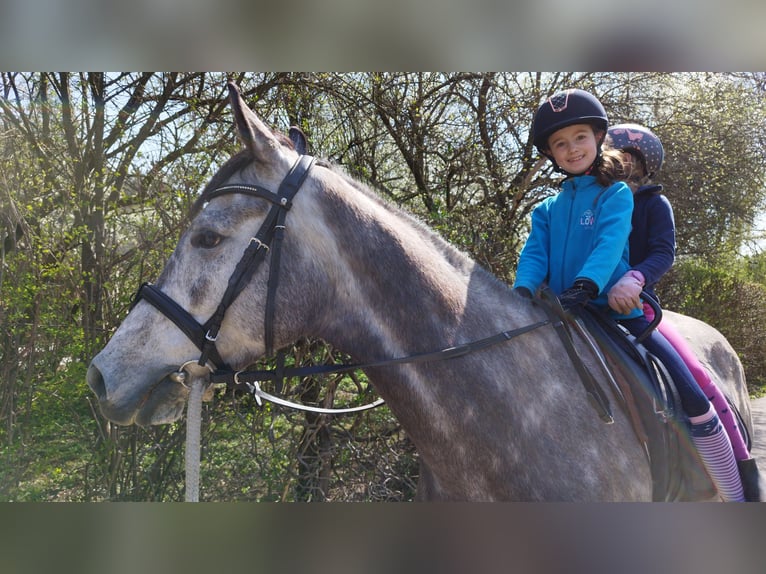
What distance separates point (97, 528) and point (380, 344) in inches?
54.7

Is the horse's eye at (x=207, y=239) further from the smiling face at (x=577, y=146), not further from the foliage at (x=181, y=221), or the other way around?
the foliage at (x=181, y=221)

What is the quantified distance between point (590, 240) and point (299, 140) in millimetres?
1345

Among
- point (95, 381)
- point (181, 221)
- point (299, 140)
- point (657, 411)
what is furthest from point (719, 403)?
point (181, 221)

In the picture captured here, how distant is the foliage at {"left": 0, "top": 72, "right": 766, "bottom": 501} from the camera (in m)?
4.24

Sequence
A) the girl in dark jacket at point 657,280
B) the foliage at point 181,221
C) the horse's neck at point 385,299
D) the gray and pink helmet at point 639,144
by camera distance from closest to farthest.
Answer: the horse's neck at point 385,299 → the girl in dark jacket at point 657,280 → the gray and pink helmet at point 639,144 → the foliage at point 181,221

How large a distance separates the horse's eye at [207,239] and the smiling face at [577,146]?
157 centimetres

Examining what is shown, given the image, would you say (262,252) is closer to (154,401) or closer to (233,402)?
(154,401)

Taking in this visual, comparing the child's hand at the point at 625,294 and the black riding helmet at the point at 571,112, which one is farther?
the black riding helmet at the point at 571,112

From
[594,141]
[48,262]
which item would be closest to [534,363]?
[594,141]

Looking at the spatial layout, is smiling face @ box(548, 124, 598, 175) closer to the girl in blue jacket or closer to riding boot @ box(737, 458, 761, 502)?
the girl in blue jacket

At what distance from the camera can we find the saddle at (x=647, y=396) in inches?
80.0

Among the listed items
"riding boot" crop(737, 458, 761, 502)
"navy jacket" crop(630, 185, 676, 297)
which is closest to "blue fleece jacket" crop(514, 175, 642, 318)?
"navy jacket" crop(630, 185, 676, 297)

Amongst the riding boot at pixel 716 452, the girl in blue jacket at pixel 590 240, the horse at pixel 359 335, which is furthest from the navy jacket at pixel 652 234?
the horse at pixel 359 335

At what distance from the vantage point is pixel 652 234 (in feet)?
8.33
